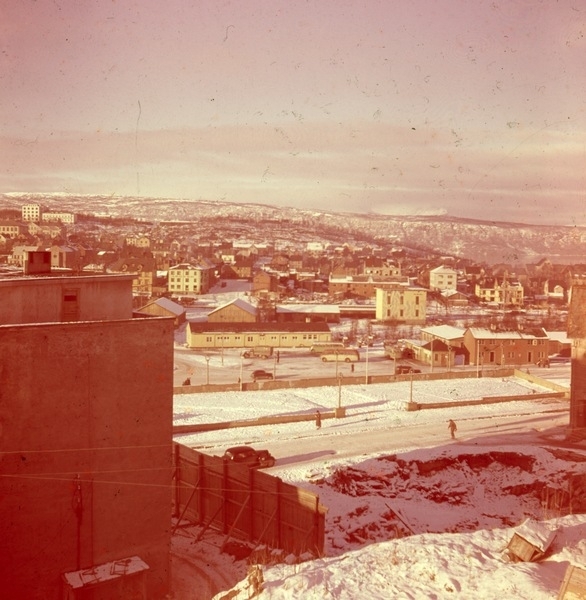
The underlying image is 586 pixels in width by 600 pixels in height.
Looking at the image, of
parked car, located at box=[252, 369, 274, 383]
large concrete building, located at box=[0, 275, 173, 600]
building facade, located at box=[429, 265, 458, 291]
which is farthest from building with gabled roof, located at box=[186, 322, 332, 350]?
building facade, located at box=[429, 265, 458, 291]

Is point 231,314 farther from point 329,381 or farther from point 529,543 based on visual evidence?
point 529,543

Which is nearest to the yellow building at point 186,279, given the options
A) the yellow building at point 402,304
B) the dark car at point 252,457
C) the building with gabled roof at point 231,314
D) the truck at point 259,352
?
the yellow building at point 402,304

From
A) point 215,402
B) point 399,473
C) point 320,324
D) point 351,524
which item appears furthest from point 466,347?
point 351,524

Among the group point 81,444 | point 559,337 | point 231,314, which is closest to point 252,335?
point 231,314

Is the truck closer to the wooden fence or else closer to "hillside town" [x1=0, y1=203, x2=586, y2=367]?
"hillside town" [x1=0, y1=203, x2=586, y2=367]

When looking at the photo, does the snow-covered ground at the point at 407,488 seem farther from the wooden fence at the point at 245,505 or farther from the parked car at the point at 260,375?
the parked car at the point at 260,375

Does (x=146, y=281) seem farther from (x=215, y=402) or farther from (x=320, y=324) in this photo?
(x=215, y=402)
